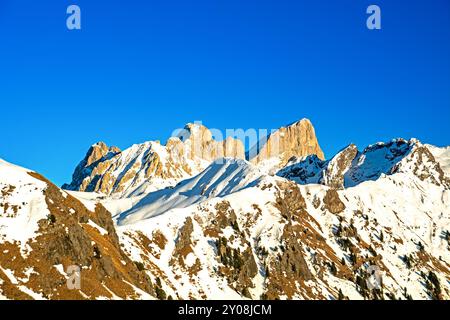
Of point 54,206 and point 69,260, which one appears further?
point 54,206

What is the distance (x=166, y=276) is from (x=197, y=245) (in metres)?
32.5

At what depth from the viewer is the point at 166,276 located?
15650cm

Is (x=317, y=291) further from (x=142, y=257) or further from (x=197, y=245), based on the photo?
(x=142, y=257)

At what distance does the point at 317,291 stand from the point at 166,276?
71999mm

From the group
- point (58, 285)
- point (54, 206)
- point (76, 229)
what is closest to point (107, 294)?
point (58, 285)

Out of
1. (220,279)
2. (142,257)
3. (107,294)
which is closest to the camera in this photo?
(107,294)
